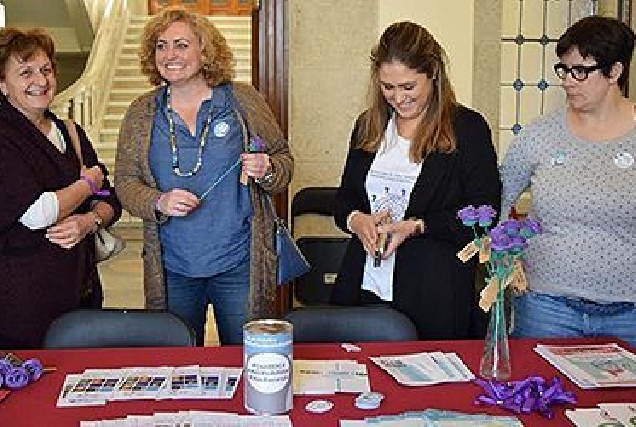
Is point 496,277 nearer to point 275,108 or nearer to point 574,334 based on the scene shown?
point 574,334

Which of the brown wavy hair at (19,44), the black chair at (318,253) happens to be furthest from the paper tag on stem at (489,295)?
the black chair at (318,253)

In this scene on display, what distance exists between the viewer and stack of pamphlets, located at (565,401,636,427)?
172 centimetres

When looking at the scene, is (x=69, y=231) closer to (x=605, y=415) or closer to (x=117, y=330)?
(x=117, y=330)

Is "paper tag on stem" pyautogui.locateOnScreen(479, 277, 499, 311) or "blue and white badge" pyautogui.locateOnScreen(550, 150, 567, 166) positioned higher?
"blue and white badge" pyautogui.locateOnScreen(550, 150, 567, 166)

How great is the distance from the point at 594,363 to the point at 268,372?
797 mm

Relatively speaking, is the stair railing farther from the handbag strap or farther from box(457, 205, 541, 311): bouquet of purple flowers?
box(457, 205, 541, 311): bouquet of purple flowers

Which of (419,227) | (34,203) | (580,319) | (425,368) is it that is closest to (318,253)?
(419,227)

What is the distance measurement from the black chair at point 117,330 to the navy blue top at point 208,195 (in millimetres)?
425

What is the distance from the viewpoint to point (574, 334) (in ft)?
7.98

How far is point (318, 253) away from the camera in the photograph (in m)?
4.02

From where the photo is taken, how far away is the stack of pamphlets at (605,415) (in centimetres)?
172

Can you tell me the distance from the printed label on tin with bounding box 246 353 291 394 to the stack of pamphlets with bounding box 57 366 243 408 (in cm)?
13

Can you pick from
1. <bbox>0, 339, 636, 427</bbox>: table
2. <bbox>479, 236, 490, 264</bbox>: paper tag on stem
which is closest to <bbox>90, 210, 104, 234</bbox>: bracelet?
<bbox>0, 339, 636, 427</bbox>: table

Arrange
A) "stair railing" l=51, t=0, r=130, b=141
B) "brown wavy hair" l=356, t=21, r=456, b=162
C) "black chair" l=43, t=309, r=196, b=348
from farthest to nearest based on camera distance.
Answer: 1. "stair railing" l=51, t=0, r=130, b=141
2. "brown wavy hair" l=356, t=21, r=456, b=162
3. "black chair" l=43, t=309, r=196, b=348
